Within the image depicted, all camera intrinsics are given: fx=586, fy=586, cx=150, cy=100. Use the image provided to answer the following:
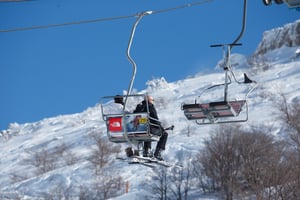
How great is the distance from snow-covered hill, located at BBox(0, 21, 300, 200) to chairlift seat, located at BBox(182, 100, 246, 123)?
1764 centimetres

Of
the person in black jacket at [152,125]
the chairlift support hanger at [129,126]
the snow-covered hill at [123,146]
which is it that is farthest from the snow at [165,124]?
the chairlift support hanger at [129,126]

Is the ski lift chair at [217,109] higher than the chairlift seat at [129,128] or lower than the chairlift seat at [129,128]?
higher

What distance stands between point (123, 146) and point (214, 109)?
52.2 meters

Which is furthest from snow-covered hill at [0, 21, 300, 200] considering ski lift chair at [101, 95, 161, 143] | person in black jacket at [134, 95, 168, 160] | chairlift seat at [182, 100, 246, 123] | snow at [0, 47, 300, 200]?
ski lift chair at [101, 95, 161, 143]

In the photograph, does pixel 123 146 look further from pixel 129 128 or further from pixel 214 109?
pixel 129 128

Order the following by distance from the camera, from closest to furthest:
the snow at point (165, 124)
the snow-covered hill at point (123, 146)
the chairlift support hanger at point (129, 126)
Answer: the chairlift support hanger at point (129, 126), the snow-covered hill at point (123, 146), the snow at point (165, 124)

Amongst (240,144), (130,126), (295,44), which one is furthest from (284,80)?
(130,126)

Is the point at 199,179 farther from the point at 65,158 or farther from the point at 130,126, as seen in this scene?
the point at 130,126

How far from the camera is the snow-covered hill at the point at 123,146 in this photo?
1941 inches

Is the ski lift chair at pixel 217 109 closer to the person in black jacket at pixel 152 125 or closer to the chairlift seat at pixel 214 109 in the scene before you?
the chairlift seat at pixel 214 109

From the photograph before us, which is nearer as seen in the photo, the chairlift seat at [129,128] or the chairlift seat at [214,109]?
the chairlift seat at [129,128]

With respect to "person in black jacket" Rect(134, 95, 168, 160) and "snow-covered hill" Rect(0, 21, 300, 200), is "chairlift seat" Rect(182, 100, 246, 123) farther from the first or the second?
"snow-covered hill" Rect(0, 21, 300, 200)

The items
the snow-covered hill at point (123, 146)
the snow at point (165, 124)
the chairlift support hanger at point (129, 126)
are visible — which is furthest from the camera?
the snow at point (165, 124)

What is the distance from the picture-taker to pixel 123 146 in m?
62.5
